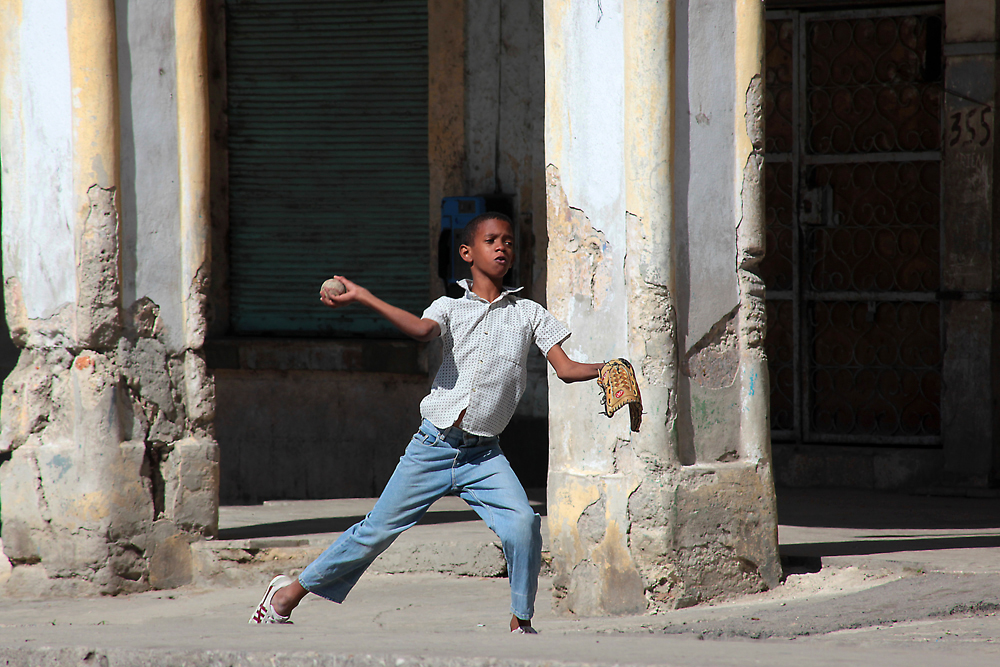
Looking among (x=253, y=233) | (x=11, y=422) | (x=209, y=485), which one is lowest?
(x=209, y=485)

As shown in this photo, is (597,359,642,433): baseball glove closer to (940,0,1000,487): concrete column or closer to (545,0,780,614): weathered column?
(545,0,780,614): weathered column

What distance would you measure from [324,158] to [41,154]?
3260 mm

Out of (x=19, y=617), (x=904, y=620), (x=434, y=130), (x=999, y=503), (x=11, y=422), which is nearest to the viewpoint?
(x=904, y=620)

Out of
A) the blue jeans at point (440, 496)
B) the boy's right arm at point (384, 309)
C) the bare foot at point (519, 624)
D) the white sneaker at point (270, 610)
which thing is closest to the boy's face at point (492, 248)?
the boy's right arm at point (384, 309)

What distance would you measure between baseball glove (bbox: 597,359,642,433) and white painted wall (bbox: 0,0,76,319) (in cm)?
243

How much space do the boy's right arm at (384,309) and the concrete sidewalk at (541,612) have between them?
0.95m

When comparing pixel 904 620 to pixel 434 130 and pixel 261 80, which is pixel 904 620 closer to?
pixel 434 130

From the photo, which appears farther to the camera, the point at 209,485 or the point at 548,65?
the point at 209,485

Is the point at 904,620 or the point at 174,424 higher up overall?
the point at 174,424

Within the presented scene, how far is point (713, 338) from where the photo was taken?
414cm

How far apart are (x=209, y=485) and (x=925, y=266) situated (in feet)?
14.4

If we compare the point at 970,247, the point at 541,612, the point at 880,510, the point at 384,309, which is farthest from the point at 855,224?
the point at 384,309

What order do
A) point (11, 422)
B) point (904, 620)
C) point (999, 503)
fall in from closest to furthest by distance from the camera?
point (904, 620)
point (11, 422)
point (999, 503)

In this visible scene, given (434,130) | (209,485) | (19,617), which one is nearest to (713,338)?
(209,485)
